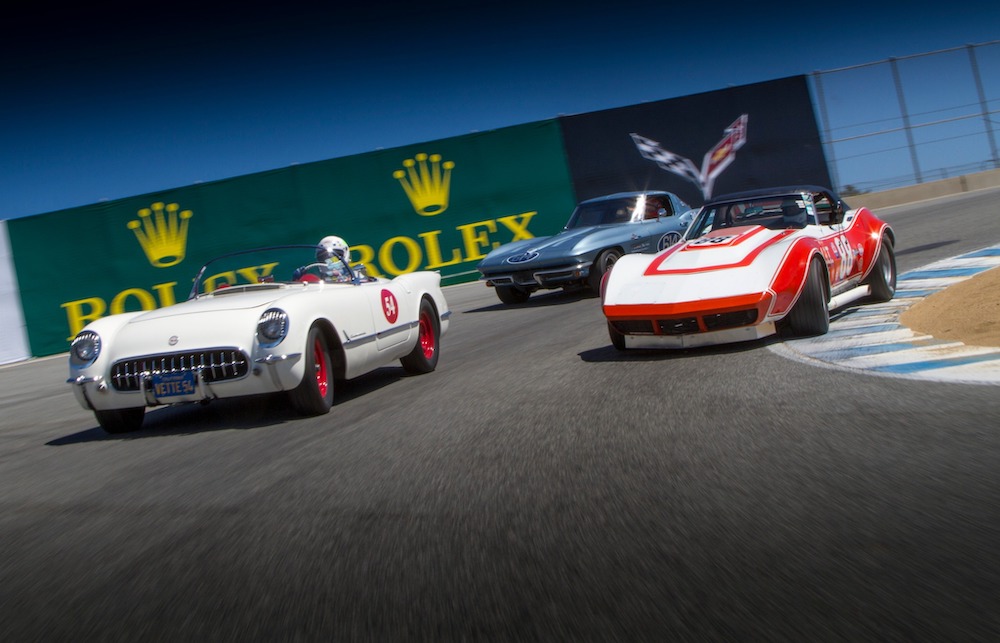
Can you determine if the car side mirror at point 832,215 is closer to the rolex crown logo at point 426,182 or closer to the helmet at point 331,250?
the helmet at point 331,250

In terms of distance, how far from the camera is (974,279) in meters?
8.37

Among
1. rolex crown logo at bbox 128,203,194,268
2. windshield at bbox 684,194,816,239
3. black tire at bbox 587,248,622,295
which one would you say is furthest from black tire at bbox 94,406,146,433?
rolex crown logo at bbox 128,203,194,268

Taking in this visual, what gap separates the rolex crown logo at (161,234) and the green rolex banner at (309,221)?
0.02m

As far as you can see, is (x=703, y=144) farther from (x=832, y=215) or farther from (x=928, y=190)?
(x=832, y=215)

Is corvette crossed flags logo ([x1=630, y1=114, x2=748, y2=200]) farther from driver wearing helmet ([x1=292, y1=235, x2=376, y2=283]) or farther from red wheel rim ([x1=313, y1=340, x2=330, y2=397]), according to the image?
red wheel rim ([x1=313, y1=340, x2=330, y2=397])

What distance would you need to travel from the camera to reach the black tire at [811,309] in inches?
259

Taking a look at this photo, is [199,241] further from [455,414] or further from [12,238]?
[455,414]

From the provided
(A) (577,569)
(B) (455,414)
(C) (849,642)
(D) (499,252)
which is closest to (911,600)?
(C) (849,642)

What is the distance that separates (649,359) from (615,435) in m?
2.40

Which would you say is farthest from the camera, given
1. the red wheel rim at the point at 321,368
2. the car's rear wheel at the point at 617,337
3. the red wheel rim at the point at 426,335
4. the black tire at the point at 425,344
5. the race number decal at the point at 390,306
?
the red wheel rim at the point at 426,335

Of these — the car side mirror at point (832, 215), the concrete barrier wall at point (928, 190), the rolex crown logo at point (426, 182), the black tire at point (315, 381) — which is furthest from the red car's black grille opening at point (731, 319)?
the concrete barrier wall at point (928, 190)

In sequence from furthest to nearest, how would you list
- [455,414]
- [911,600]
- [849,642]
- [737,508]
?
[455,414] < [737,508] < [911,600] < [849,642]

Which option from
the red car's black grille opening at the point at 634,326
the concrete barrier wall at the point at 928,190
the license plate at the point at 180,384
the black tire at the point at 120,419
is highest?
the concrete barrier wall at the point at 928,190

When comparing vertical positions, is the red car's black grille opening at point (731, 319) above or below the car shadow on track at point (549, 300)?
below
